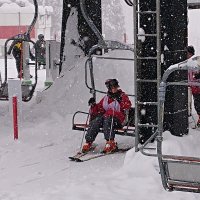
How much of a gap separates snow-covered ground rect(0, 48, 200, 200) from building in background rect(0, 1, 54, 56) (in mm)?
27843

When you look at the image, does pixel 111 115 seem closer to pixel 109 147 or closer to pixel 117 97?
pixel 117 97

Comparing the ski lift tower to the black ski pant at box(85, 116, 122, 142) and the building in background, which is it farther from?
the building in background

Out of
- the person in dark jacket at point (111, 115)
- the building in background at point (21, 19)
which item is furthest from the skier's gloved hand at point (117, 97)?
the building in background at point (21, 19)

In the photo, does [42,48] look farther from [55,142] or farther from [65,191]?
[65,191]

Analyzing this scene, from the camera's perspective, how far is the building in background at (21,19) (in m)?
40.1

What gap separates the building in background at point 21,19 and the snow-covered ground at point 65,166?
27843 millimetres

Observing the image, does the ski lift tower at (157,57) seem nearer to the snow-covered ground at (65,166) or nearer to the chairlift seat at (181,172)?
the snow-covered ground at (65,166)

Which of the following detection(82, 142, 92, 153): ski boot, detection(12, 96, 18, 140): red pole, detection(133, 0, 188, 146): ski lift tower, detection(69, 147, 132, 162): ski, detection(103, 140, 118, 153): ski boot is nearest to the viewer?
detection(133, 0, 188, 146): ski lift tower

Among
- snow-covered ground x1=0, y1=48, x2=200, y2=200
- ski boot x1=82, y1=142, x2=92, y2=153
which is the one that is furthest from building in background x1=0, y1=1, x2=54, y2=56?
ski boot x1=82, y1=142, x2=92, y2=153

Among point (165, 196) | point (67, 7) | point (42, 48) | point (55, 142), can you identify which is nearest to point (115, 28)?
point (42, 48)

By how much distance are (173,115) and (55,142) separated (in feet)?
8.27

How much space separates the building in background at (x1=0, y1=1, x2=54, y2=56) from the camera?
1580 inches

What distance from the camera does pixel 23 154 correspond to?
9.19m

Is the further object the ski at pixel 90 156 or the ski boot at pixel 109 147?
the ski boot at pixel 109 147
